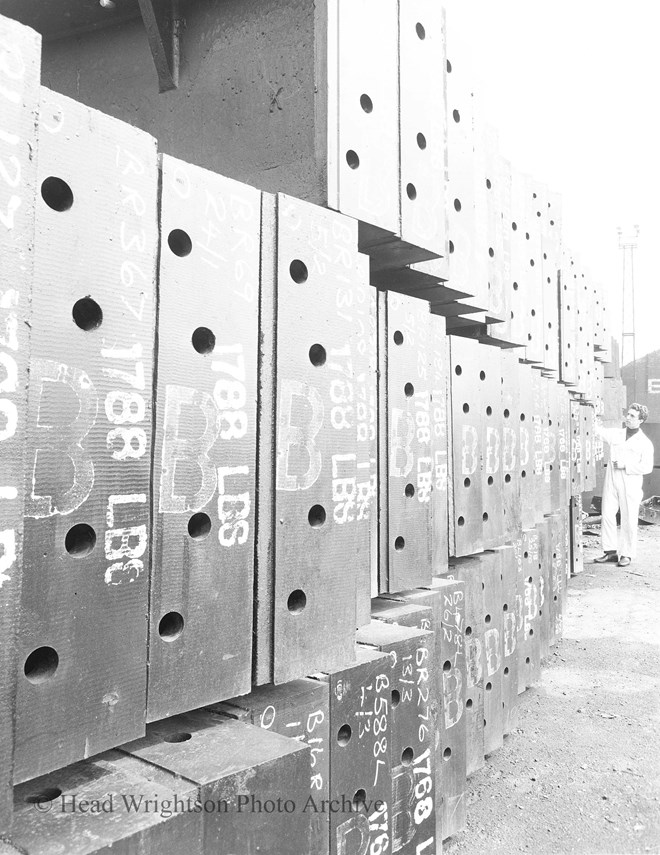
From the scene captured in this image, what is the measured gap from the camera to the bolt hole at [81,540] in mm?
1109

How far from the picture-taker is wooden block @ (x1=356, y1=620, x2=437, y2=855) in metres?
1.92

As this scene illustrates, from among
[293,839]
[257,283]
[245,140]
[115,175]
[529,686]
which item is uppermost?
[245,140]

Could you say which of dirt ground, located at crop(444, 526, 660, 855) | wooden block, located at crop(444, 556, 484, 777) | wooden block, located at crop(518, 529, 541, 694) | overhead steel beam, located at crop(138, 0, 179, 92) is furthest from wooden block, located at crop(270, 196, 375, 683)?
wooden block, located at crop(518, 529, 541, 694)

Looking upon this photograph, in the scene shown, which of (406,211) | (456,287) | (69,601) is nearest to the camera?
(69,601)

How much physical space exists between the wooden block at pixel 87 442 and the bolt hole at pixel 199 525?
0.12 metres

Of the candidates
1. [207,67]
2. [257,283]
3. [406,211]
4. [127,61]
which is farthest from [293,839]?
[127,61]

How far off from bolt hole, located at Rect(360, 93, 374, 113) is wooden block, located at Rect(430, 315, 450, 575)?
792 mm

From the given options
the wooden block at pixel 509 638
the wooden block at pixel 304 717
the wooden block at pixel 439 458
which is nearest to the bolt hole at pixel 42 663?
the wooden block at pixel 304 717

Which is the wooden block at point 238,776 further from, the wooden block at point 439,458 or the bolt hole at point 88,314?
the wooden block at point 439,458

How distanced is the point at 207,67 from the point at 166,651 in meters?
1.60

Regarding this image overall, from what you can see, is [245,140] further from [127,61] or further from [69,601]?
[69,601]

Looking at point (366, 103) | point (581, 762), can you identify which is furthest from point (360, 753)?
point (581, 762)

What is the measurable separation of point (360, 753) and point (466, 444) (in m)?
1.49

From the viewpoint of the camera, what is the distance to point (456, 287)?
2.65 meters
